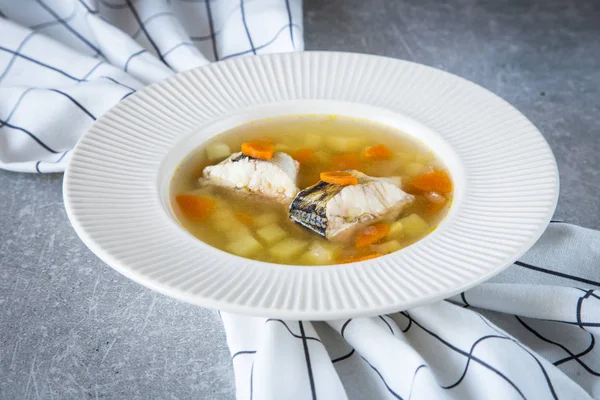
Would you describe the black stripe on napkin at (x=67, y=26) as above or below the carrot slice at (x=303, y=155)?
below

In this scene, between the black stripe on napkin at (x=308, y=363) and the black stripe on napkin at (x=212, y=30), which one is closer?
the black stripe on napkin at (x=308, y=363)

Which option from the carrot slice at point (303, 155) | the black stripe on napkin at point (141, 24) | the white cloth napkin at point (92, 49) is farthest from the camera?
the black stripe on napkin at point (141, 24)

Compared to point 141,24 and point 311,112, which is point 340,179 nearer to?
point 311,112

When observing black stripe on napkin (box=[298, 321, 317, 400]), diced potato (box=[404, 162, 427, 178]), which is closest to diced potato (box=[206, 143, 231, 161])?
diced potato (box=[404, 162, 427, 178])

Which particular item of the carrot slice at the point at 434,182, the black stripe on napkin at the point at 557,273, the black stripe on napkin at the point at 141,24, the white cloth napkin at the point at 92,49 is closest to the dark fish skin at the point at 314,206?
the carrot slice at the point at 434,182

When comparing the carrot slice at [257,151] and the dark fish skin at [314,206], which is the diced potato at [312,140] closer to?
the carrot slice at [257,151]

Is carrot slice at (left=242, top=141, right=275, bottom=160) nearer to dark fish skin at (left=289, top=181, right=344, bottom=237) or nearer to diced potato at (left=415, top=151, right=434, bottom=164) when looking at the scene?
dark fish skin at (left=289, top=181, right=344, bottom=237)

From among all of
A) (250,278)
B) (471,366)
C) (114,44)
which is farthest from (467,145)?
(114,44)

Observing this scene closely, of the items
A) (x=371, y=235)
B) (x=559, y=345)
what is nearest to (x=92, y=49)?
(x=371, y=235)
